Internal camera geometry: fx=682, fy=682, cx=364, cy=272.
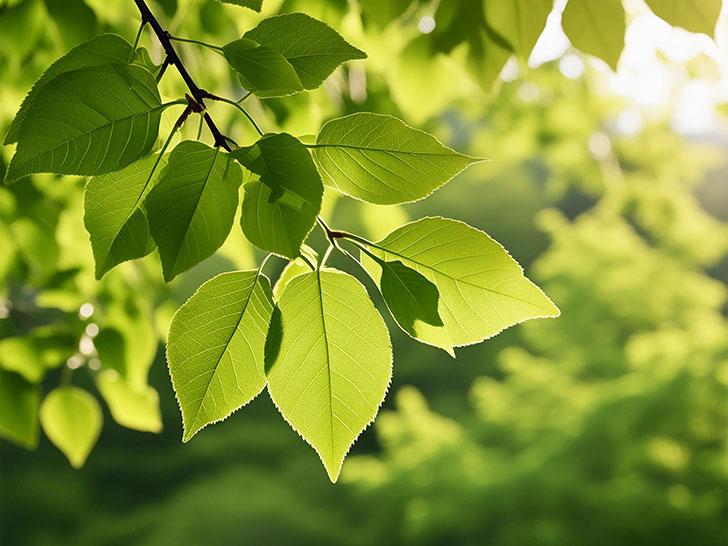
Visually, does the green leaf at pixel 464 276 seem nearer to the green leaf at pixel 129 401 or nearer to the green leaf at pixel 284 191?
the green leaf at pixel 284 191

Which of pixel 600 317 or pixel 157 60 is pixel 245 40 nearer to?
pixel 157 60

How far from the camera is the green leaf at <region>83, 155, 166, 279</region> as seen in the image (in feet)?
1.06

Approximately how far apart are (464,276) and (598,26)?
25cm

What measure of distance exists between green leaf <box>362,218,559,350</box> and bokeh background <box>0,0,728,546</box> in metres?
0.24

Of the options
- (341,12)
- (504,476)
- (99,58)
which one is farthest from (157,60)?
(504,476)

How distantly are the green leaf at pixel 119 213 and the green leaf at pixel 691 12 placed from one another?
1.05 ft

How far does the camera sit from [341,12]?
780 mm

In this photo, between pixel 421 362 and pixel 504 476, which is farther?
pixel 421 362

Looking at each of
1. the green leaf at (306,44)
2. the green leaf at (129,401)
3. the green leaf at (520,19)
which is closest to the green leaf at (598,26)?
the green leaf at (520,19)

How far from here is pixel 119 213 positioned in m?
0.33

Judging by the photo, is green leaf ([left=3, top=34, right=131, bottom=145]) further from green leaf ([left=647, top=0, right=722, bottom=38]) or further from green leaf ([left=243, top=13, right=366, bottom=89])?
green leaf ([left=647, top=0, right=722, bottom=38])

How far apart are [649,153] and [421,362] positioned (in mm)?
3701

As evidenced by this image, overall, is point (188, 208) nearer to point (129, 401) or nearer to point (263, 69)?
point (263, 69)

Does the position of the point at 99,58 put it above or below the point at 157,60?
above
